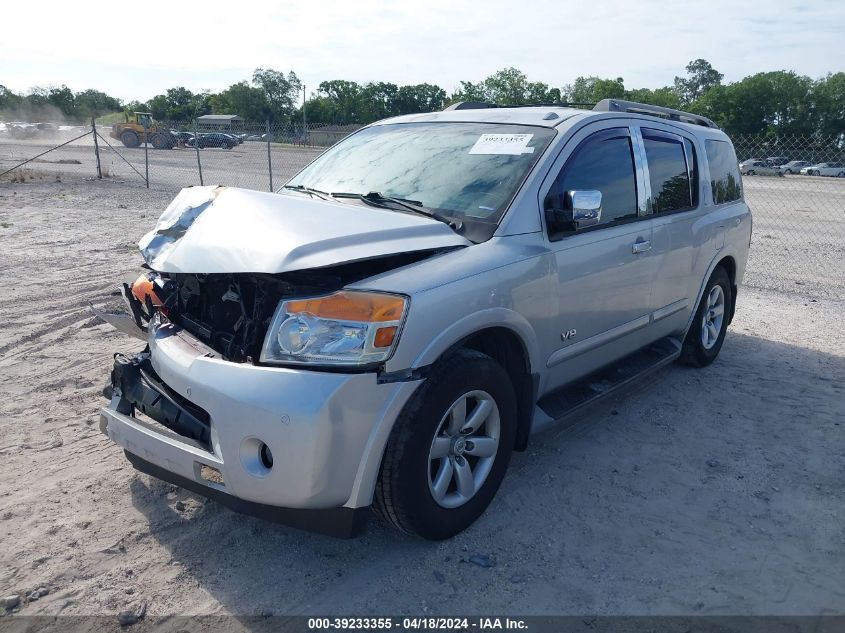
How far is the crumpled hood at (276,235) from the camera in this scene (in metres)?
2.73

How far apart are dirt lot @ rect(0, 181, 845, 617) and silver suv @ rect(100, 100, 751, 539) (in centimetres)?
32

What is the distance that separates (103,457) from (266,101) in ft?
349

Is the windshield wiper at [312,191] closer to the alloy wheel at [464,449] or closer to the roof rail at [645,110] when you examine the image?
the alloy wheel at [464,449]

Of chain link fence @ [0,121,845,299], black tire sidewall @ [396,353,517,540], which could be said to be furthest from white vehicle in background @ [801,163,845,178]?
black tire sidewall @ [396,353,517,540]

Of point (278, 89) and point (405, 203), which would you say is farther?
point (278, 89)

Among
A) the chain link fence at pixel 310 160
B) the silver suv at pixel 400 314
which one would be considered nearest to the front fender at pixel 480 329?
the silver suv at pixel 400 314

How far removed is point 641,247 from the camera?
4230 millimetres

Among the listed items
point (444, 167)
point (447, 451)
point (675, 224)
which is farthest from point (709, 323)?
point (447, 451)

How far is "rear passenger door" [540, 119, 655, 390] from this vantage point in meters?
3.62

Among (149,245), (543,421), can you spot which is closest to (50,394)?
(149,245)

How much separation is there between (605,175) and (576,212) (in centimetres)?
75

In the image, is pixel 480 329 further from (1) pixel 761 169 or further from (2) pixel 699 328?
(1) pixel 761 169

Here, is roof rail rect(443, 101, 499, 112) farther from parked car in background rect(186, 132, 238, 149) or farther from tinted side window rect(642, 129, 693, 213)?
parked car in background rect(186, 132, 238, 149)

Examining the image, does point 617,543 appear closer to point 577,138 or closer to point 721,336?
point 577,138
